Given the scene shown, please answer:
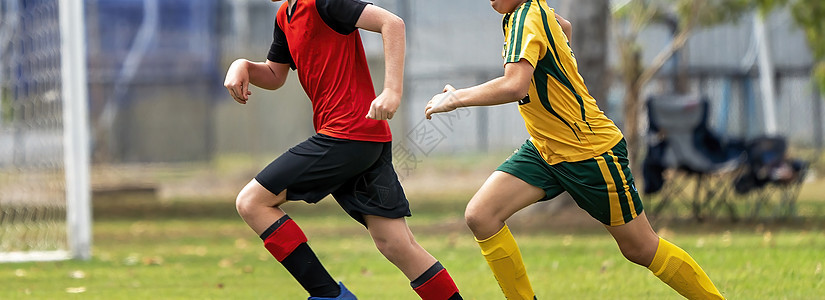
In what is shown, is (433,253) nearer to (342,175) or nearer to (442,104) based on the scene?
(342,175)

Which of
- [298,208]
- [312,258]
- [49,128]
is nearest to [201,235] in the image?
[49,128]

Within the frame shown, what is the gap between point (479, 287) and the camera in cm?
699

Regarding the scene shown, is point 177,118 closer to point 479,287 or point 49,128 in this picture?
point 49,128

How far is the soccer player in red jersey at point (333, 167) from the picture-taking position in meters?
4.70

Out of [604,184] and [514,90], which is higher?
[514,90]

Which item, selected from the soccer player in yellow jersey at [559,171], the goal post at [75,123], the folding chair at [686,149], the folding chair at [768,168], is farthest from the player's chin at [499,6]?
the folding chair at [768,168]

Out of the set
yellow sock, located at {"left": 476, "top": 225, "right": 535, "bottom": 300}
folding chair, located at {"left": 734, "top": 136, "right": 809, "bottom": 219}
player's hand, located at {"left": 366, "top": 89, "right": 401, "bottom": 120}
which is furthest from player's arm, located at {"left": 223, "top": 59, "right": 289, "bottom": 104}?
folding chair, located at {"left": 734, "top": 136, "right": 809, "bottom": 219}

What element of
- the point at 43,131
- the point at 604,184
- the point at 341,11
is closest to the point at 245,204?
the point at 341,11

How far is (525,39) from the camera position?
4.43 m

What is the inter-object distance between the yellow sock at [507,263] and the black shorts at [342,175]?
37 centimetres

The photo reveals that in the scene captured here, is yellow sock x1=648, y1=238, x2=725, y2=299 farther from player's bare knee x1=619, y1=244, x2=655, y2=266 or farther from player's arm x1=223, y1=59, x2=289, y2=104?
player's arm x1=223, y1=59, x2=289, y2=104

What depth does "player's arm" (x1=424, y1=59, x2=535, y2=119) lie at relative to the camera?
A: 4352mm

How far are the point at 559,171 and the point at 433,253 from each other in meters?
4.59

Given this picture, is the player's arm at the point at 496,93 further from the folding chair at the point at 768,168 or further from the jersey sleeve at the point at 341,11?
the folding chair at the point at 768,168
